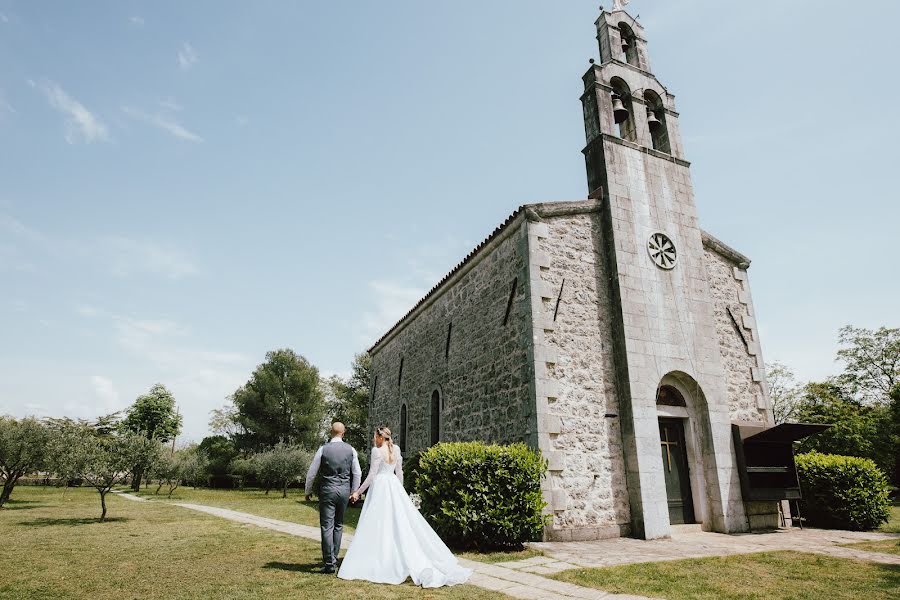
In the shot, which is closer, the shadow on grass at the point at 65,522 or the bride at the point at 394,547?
the bride at the point at 394,547

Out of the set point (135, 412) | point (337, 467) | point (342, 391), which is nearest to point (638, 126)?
point (337, 467)

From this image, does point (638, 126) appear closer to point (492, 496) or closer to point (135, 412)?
point (492, 496)

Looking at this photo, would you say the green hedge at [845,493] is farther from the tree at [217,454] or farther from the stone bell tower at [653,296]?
the tree at [217,454]

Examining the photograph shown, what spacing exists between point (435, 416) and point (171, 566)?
8.57 meters

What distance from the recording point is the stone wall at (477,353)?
9891mm

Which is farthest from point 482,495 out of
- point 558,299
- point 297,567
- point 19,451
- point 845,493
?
point 19,451

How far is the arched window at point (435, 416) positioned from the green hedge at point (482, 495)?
18.2 feet

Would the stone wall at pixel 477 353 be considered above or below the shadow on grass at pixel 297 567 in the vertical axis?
above

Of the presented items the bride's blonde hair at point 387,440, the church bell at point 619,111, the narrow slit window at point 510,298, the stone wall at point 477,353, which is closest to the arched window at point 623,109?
the church bell at point 619,111

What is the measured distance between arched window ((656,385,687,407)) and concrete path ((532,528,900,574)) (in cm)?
256

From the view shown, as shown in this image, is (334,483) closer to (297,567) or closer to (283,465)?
(297,567)

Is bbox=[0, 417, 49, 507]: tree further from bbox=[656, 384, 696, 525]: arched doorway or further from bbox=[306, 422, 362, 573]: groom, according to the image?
bbox=[656, 384, 696, 525]: arched doorway

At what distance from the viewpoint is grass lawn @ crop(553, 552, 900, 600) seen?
5156mm

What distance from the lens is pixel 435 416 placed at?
46.4 ft
